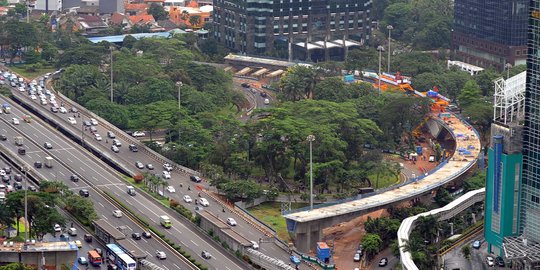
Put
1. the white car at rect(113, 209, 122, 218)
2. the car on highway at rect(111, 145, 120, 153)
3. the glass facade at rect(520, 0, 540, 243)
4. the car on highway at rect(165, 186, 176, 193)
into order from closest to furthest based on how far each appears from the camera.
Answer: the glass facade at rect(520, 0, 540, 243) < the white car at rect(113, 209, 122, 218) < the car on highway at rect(165, 186, 176, 193) < the car on highway at rect(111, 145, 120, 153)

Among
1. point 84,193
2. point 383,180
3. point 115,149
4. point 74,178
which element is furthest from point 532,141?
point 115,149

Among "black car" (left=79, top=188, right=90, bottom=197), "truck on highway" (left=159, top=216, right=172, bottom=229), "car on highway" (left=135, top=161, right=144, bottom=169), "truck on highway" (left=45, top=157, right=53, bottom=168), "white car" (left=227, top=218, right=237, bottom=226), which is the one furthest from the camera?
"car on highway" (left=135, top=161, right=144, bottom=169)

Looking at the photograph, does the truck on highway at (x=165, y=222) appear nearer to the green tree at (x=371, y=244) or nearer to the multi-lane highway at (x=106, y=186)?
the multi-lane highway at (x=106, y=186)

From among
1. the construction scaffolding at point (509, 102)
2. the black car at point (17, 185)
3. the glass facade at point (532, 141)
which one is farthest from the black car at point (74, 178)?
the glass facade at point (532, 141)

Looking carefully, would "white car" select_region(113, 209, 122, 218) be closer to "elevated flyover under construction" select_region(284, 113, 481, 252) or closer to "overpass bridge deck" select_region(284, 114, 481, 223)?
"elevated flyover under construction" select_region(284, 113, 481, 252)

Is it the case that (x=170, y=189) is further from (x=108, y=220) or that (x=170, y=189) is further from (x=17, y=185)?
(x=17, y=185)

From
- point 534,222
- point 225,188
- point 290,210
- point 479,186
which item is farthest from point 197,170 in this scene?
point 534,222

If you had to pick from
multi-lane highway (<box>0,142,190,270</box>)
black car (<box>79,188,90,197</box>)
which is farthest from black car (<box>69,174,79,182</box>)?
black car (<box>79,188,90,197</box>)

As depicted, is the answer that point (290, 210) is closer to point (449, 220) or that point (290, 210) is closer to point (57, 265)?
point (449, 220)
